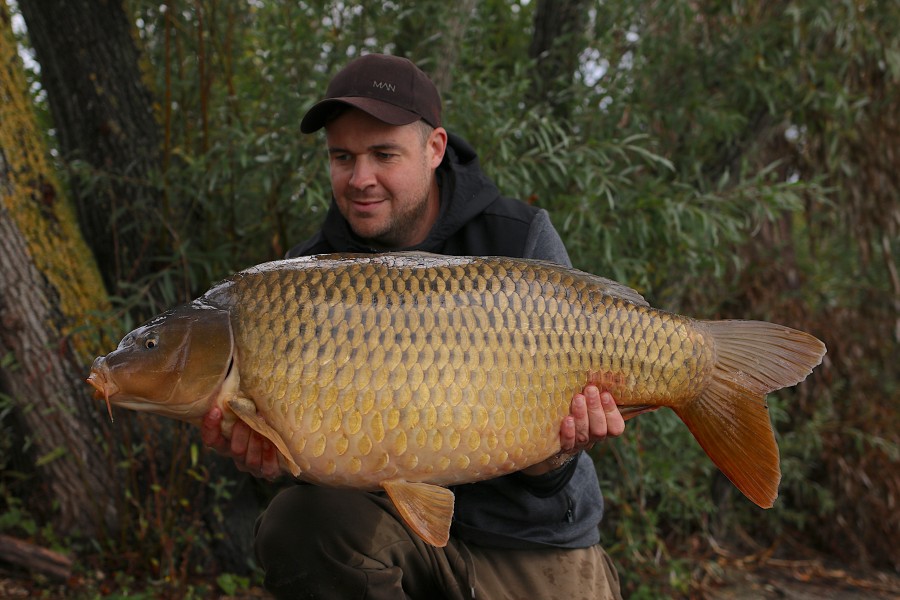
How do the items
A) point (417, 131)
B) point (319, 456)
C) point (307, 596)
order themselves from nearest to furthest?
point (319, 456), point (307, 596), point (417, 131)

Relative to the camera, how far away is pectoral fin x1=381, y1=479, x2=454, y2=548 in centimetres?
129

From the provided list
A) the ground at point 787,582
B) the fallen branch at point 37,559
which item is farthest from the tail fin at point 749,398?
the fallen branch at point 37,559

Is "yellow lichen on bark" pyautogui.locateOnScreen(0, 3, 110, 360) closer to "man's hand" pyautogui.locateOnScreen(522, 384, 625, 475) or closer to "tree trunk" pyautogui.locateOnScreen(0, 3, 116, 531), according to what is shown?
"tree trunk" pyautogui.locateOnScreen(0, 3, 116, 531)

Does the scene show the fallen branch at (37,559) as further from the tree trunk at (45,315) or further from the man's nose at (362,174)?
the man's nose at (362,174)

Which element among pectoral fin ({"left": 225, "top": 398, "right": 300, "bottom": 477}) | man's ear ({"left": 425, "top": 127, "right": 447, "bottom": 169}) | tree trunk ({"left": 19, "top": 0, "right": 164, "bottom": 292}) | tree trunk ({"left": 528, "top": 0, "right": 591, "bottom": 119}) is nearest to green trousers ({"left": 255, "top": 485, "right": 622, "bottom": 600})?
pectoral fin ({"left": 225, "top": 398, "right": 300, "bottom": 477})

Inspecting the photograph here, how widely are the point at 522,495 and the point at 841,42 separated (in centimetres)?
190

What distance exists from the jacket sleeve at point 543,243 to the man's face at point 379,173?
0.24 m

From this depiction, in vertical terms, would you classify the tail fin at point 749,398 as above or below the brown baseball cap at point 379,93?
below

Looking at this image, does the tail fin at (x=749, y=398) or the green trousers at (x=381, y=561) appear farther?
the green trousers at (x=381, y=561)

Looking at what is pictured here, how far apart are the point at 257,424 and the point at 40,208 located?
4.58 feet

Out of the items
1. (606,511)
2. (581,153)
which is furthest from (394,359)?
(606,511)

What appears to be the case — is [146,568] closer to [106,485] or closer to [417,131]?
[106,485]

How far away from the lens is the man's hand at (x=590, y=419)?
1.35 metres

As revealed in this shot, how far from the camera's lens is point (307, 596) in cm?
160
